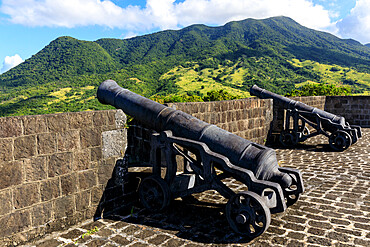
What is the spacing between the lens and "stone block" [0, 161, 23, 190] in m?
3.12

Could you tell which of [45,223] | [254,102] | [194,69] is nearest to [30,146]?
[45,223]

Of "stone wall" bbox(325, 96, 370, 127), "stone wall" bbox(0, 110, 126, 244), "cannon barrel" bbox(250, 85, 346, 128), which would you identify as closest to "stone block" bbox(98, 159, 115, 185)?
"stone wall" bbox(0, 110, 126, 244)

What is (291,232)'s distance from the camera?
348 cm

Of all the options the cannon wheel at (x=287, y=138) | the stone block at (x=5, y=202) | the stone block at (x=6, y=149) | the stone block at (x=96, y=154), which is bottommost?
the stone block at (x=5, y=202)

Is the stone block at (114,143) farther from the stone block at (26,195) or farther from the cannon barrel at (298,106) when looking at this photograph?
the cannon barrel at (298,106)

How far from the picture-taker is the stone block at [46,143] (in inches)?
134

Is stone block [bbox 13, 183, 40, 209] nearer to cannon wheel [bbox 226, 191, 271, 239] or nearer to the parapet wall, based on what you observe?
cannon wheel [bbox 226, 191, 271, 239]

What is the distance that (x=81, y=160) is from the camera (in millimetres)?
3834

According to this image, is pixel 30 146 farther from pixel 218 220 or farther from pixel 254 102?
pixel 254 102

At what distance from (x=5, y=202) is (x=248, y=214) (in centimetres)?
257

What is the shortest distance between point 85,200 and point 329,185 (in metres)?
3.95

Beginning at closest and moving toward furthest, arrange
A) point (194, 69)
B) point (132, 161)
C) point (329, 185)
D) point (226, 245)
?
point (226, 245), point (329, 185), point (132, 161), point (194, 69)

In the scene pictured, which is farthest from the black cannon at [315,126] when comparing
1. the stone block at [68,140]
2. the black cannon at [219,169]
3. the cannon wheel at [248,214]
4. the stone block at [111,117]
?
the stone block at [68,140]

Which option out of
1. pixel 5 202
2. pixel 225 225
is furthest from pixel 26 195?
pixel 225 225
